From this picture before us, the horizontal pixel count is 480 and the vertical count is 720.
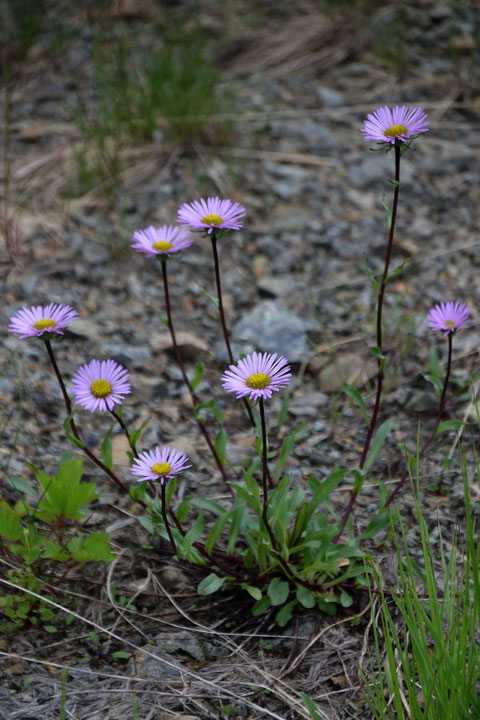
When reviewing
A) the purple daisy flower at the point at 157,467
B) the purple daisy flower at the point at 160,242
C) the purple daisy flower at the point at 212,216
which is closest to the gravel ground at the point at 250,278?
the purple daisy flower at the point at 157,467

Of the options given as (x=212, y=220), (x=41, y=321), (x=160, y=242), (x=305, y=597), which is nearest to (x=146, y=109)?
(x=160, y=242)

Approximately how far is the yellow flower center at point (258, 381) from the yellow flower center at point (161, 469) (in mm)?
243

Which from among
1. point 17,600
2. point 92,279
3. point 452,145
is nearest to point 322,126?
point 452,145

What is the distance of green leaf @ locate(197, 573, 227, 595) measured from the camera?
179cm

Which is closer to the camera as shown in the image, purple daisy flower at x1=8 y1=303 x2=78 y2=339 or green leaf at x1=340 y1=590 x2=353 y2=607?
purple daisy flower at x1=8 y1=303 x2=78 y2=339

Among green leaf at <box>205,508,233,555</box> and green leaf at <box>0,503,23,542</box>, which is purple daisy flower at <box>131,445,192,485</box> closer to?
green leaf at <box>205,508,233,555</box>

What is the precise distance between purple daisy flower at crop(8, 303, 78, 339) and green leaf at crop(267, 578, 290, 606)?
2.60 ft

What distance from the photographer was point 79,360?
268 cm

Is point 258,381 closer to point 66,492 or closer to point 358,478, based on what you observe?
point 358,478

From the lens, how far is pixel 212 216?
1.76 m

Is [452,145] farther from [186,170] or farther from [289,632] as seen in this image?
[289,632]

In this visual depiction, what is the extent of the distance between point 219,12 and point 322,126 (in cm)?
127

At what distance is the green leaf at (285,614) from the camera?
180 centimetres

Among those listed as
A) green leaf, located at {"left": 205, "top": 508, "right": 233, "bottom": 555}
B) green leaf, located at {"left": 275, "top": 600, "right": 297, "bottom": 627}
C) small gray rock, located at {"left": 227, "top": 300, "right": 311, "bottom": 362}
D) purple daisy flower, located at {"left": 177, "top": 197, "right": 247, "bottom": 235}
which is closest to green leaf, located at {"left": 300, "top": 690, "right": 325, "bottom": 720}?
green leaf, located at {"left": 275, "top": 600, "right": 297, "bottom": 627}
